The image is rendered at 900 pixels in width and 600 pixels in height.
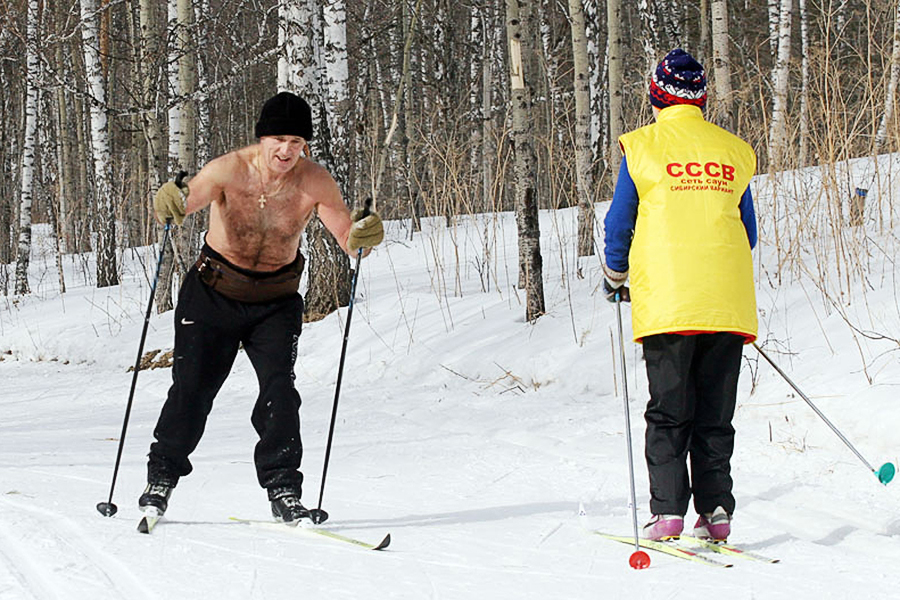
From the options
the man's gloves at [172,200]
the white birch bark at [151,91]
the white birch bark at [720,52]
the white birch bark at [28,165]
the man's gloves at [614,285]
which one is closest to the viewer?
the man's gloves at [614,285]

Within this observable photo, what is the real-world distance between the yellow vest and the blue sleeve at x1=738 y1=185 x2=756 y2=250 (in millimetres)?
108

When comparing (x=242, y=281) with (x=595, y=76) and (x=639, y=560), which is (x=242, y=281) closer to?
(x=639, y=560)

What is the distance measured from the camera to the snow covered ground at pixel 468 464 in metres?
3.44

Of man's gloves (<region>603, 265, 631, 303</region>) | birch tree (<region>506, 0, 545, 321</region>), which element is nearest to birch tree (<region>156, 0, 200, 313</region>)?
birch tree (<region>506, 0, 545, 321</region>)

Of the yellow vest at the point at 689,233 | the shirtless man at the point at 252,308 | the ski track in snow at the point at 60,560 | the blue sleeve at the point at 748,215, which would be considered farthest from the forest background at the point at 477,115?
the ski track in snow at the point at 60,560

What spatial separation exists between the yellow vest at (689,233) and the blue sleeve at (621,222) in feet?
0.11

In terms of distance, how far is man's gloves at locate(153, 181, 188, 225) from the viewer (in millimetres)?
4031

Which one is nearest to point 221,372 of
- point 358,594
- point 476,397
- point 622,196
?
point 358,594

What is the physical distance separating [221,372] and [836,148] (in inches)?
192

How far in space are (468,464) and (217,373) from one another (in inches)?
69.5

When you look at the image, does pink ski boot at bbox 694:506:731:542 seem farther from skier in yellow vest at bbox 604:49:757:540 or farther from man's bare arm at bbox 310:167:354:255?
man's bare arm at bbox 310:167:354:255

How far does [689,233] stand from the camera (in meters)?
3.64

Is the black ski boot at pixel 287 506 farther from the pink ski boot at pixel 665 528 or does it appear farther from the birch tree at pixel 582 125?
the birch tree at pixel 582 125

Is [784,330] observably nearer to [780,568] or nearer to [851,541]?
[851,541]
